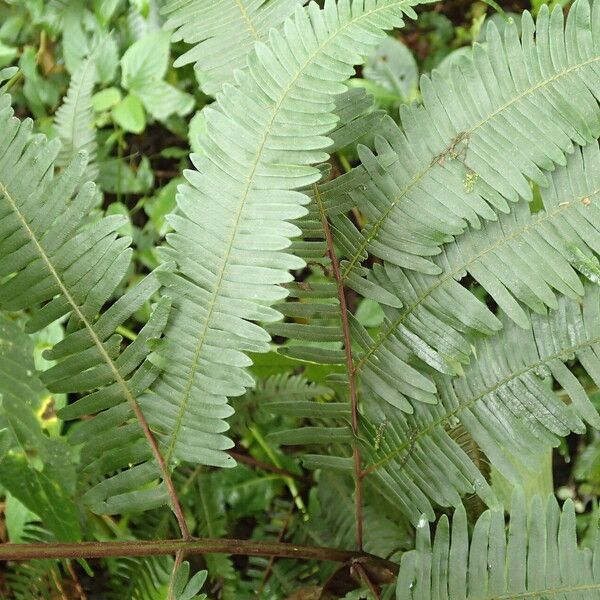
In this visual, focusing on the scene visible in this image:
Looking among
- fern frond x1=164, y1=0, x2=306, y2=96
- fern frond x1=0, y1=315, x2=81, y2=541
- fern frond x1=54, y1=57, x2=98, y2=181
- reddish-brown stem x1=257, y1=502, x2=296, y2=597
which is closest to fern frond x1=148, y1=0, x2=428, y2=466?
fern frond x1=164, y1=0, x2=306, y2=96

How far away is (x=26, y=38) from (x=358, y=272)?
1.43 meters

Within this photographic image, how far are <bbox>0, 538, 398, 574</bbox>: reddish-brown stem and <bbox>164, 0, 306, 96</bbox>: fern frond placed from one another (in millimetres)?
674

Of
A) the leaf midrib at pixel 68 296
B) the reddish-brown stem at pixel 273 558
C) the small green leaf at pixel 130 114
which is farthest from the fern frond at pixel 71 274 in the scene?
the small green leaf at pixel 130 114

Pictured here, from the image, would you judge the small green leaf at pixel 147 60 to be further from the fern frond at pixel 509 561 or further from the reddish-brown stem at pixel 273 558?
the fern frond at pixel 509 561

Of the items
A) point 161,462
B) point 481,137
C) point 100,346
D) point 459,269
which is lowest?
point 161,462

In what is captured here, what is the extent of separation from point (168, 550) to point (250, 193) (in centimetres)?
53

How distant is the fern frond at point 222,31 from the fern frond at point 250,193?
0.14 metres

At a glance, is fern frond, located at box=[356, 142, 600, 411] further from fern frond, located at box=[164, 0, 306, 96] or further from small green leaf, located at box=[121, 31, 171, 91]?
small green leaf, located at box=[121, 31, 171, 91]

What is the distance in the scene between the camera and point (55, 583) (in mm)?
1248

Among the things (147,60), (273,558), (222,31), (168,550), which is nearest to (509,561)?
(168,550)

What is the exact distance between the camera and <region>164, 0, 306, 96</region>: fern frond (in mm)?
943

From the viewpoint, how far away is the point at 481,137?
0.85 metres

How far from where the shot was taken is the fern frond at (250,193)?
2.50 ft

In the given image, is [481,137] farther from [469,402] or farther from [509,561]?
[509,561]
